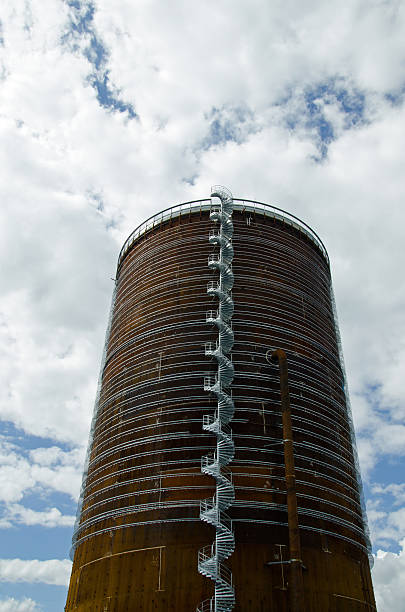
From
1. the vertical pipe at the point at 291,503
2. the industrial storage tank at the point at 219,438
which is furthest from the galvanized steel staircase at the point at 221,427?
the vertical pipe at the point at 291,503

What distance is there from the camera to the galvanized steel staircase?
62.0ft

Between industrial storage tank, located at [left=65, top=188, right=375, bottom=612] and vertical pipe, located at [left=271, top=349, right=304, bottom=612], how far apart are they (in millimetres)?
283

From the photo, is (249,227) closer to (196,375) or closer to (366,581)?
(196,375)

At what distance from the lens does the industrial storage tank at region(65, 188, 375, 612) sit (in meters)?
20.0

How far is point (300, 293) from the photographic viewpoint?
1195 inches

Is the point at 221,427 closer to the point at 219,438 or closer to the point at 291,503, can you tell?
the point at 219,438

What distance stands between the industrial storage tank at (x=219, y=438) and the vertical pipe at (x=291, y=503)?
0.93ft

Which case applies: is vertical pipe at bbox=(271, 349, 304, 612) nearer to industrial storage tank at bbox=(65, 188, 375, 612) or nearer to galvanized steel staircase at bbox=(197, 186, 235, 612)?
industrial storage tank at bbox=(65, 188, 375, 612)

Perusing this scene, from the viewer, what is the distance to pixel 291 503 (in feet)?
67.8

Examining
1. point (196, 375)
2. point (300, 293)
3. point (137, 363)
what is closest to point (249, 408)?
point (196, 375)

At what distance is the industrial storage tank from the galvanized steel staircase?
75 mm

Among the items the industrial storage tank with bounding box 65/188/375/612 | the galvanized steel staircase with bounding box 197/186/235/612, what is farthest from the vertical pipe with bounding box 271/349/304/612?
the galvanized steel staircase with bounding box 197/186/235/612

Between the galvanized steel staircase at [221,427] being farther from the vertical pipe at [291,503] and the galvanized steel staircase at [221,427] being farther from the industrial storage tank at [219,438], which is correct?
the vertical pipe at [291,503]

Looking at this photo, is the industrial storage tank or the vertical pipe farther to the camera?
the industrial storage tank
